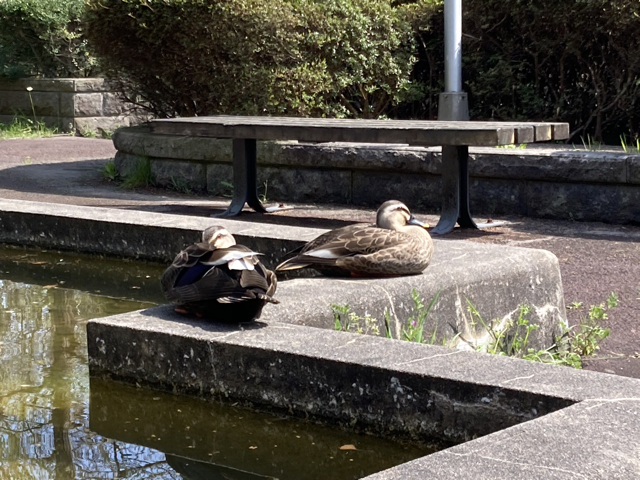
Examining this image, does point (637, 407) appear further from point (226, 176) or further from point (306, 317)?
point (226, 176)

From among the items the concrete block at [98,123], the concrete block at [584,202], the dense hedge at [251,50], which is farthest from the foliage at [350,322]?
the concrete block at [98,123]

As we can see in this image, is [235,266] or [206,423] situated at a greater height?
[235,266]

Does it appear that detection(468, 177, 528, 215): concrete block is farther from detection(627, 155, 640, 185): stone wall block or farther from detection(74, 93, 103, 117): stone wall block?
detection(74, 93, 103, 117): stone wall block

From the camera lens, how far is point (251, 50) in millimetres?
10031

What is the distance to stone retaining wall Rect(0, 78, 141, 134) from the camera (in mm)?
16656

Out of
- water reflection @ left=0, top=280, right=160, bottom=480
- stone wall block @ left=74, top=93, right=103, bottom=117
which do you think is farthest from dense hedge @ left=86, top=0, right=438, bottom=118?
stone wall block @ left=74, top=93, right=103, bottom=117

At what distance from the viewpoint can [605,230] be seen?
784 centimetres

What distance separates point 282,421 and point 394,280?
45.1 inches

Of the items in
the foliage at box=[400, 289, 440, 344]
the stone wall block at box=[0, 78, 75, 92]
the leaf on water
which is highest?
the stone wall block at box=[0, 78, 75, 92]

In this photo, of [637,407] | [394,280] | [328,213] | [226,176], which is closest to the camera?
[637,407]

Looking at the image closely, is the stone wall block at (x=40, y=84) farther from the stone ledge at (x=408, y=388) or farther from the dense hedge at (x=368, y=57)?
the stone ledge at (x=408, y=388)

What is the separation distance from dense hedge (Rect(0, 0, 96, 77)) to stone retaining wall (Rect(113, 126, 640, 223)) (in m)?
6.78

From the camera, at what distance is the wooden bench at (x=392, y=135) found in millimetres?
6973

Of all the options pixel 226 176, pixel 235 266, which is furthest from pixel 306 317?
pixel 226 176
